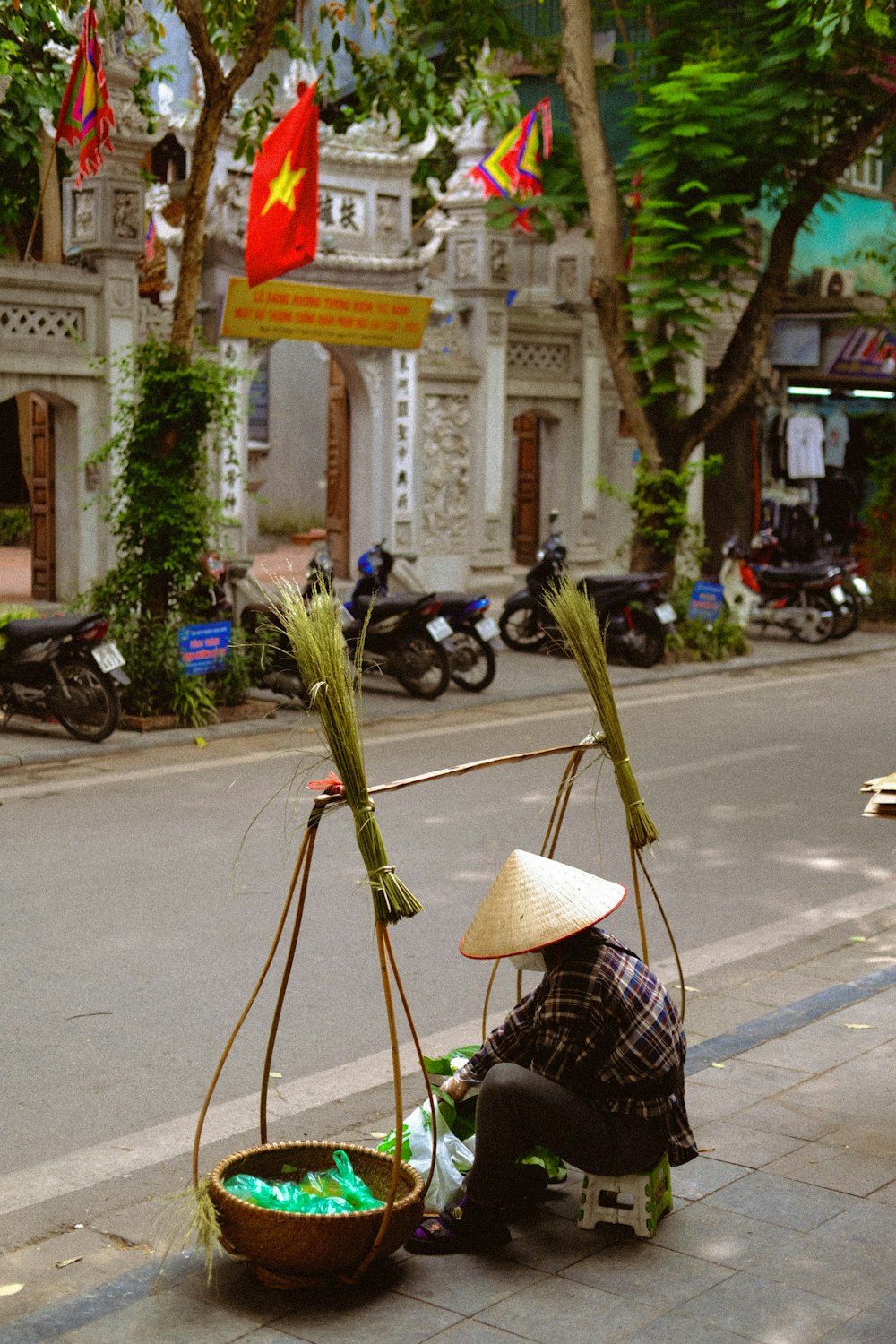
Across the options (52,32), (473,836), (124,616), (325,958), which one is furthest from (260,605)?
(325,958)

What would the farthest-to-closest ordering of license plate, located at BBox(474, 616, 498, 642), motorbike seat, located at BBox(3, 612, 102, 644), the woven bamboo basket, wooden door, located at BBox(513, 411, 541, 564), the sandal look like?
wooden door, located at BBox(513, 411, 541, 564) < license plate, located at BBox(474, 616, 498, 642) < motorbike seat, located at BBox(3, 612, 102, 644) < the sandal < the woven bamboo basket

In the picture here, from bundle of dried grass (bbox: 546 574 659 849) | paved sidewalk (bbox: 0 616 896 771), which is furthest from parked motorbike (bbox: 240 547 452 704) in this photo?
bundle of dried grass (bbox: 546 574 659 849)

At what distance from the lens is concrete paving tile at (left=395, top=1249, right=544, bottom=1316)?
382cm

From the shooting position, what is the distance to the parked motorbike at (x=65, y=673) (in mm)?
11453

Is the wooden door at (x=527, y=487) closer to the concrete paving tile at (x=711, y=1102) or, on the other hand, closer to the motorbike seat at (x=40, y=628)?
the motorbike seat at (x=40, y=628)

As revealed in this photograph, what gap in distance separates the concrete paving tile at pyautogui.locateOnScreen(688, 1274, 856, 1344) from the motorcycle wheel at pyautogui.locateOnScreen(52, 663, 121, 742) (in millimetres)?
8384

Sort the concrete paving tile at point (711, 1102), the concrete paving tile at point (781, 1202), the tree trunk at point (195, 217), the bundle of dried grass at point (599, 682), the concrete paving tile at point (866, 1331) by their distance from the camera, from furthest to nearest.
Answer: the tree trunk at point (195, 217), the concrete paving tile at point (711, 1102), the bundle of dried grass at point (599, 682), the concrete paving tile at point (781, 1202), the concrete paving tile at point (866, 1331)

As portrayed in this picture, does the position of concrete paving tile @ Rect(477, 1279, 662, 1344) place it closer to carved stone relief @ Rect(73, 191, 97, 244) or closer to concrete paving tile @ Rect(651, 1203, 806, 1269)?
concrete paving tile @ Rect(651, 1203, 806, 1269)

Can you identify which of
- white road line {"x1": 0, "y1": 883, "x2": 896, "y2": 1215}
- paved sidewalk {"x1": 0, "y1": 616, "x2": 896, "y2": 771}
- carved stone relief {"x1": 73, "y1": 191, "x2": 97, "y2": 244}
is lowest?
white road line {"x1": 0, "y1": 883, "x2": 896, "y2": 1215}

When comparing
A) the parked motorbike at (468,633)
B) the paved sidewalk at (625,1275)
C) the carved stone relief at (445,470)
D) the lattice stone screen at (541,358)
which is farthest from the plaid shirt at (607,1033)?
the lattice stone screen at (541,358)

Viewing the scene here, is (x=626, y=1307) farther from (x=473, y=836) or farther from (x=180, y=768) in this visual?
(x=180, y=768)

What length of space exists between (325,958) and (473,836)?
2254 millimetres

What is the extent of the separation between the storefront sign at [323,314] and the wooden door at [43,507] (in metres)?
2.03

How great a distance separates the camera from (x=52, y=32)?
45.0ft
